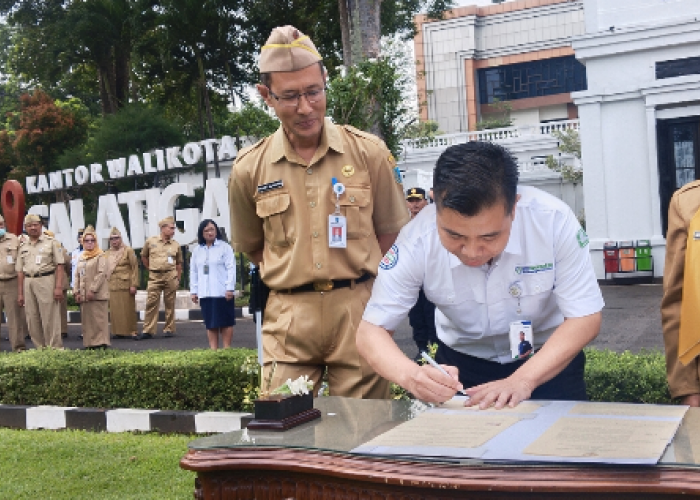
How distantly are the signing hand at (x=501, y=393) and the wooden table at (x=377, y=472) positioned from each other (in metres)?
0.18

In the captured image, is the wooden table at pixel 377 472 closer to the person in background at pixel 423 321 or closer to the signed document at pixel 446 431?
the signed document at pixel 446 431

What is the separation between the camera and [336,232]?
3367mm

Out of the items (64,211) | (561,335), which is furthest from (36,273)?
(561,335)

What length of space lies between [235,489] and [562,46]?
157 feet

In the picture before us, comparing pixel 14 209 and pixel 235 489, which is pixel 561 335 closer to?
pixel 235 489

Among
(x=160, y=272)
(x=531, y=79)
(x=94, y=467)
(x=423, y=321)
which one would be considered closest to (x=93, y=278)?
(x=160, y=272)

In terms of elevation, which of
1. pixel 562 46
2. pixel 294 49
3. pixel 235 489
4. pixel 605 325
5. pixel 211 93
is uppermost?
pixel 562 46

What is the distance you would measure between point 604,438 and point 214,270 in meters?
8.40

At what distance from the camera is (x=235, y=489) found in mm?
2096

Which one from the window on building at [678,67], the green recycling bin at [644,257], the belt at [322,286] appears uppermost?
the window on building at [678,67]

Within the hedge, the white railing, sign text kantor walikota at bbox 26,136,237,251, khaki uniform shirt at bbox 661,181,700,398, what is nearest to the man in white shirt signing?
khaki uniform shirt at bbox 661,181,700,398

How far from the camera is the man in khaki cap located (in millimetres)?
3357

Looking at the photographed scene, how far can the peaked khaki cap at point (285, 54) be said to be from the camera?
3.30 m

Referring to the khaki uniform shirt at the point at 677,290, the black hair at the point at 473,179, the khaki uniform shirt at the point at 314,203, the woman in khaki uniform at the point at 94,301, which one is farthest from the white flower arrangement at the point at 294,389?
the woman in khaki uniform at the point at 94,301
